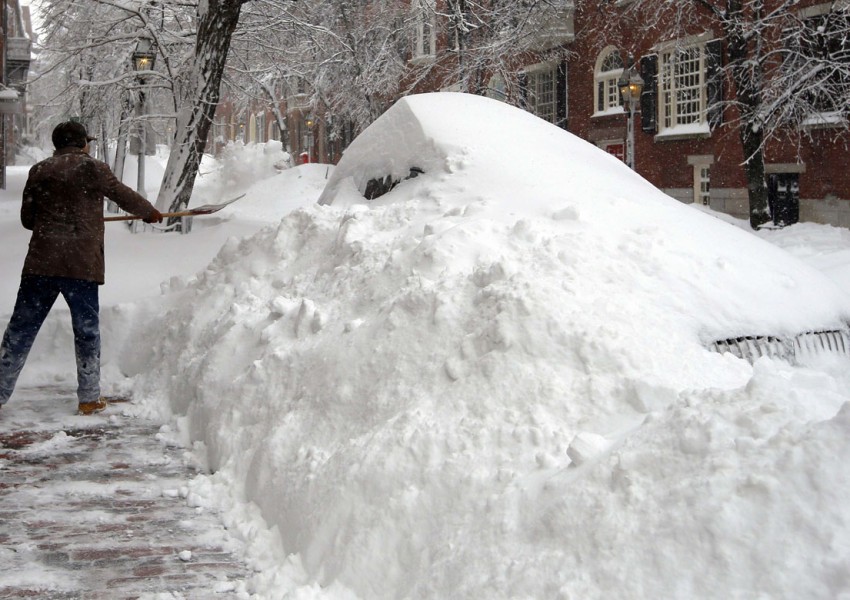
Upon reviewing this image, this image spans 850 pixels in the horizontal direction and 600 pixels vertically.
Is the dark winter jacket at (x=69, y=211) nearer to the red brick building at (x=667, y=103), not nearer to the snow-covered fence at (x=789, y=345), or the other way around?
the snow-covered fence at (x=789, y=345)

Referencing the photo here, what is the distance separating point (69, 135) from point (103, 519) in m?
2.87

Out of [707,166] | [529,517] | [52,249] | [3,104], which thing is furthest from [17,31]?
[529,517]

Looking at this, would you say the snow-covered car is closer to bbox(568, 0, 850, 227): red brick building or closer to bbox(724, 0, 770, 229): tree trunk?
bbox(724, 0, 770, 229): tree trunk

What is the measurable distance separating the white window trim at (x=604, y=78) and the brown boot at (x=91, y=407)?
812 inches

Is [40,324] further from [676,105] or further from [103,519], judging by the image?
[676,105]

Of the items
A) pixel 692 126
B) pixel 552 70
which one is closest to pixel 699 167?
pixel 692 126

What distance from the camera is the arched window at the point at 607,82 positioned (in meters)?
25.1

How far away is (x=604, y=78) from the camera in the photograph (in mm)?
25484

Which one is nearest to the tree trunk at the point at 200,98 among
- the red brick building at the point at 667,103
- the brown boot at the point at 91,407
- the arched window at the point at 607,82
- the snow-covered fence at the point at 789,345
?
the red brick building at the point at 667,103

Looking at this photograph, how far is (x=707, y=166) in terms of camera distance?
2152 cm

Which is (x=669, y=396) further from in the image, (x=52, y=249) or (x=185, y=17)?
(x=185, y=17)

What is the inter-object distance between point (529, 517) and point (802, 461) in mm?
870

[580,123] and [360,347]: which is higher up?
[580,123]

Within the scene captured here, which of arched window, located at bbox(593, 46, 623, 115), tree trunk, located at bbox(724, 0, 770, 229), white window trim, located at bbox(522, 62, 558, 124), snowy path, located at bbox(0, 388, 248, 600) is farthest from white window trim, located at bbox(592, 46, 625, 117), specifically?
snowy path, located at bbox(0, 388, 248, 600)
